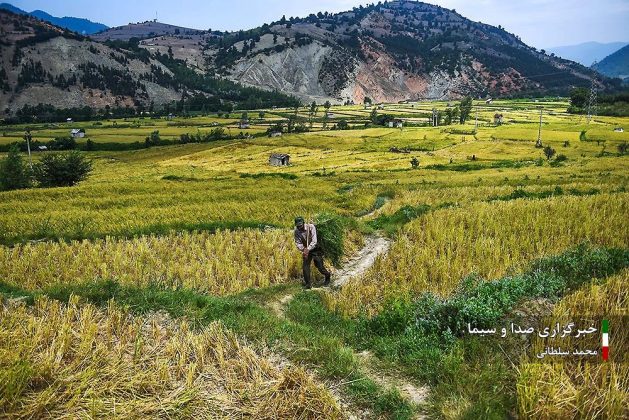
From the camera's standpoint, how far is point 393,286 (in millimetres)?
11211

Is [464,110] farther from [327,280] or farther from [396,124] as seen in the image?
[327,280]

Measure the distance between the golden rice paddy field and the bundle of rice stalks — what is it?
0.09ft

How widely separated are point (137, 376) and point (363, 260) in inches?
414

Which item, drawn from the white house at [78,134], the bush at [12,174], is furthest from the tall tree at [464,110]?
the white house at [78,134]

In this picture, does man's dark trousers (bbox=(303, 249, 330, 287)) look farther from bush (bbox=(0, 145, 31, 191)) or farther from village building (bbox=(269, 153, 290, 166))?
village building (bbox=(269, 153, 290, 166))

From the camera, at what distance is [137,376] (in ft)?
20.9

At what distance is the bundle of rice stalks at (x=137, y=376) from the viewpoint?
577 centimetres

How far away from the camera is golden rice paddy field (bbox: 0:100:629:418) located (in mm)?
6008

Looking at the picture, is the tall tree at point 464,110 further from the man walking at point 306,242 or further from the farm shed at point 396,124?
the man walking at point 306,242

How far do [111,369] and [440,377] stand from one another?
5476mm

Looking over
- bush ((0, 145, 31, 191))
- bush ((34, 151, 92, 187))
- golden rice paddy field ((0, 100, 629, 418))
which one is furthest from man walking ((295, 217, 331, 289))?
bush ((0, 145, 31, 191))

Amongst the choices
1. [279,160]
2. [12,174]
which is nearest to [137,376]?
[12,174]

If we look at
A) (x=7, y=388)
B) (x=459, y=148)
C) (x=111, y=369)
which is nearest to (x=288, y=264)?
(x=111, y=369)

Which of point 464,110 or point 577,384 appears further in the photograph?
point 464,110
